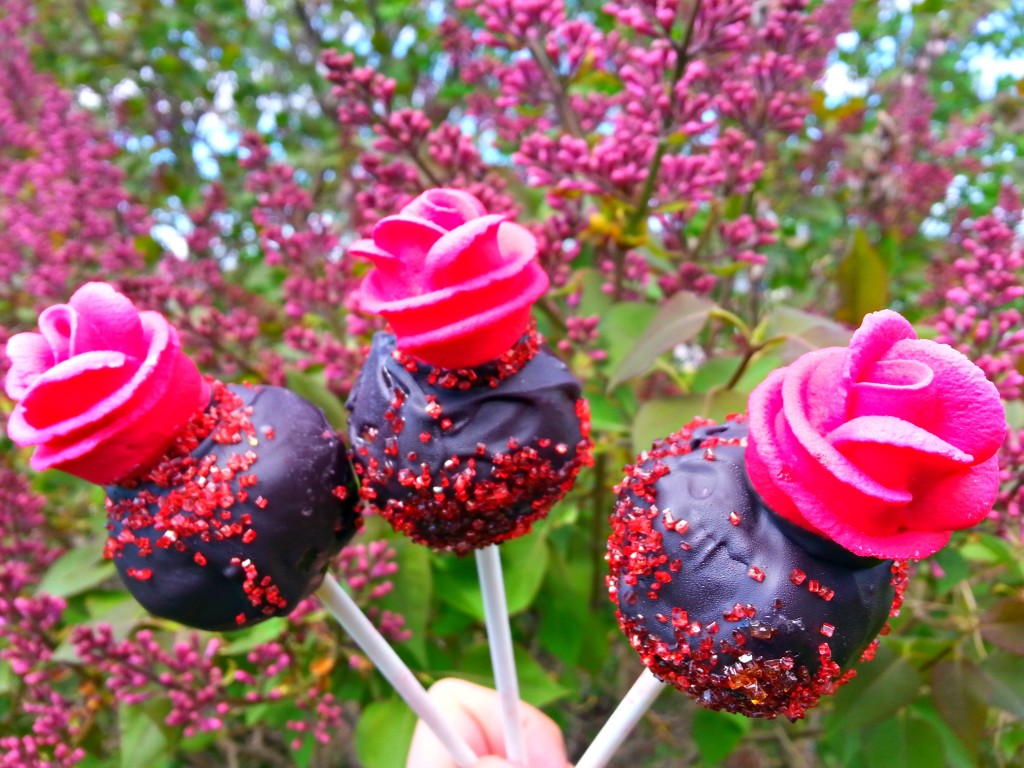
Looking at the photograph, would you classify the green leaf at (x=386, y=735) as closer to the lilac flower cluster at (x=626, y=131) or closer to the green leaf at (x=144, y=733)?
the green leaf at (x=144, y=733)

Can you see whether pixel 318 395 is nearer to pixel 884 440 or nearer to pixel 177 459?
pixel 177 459

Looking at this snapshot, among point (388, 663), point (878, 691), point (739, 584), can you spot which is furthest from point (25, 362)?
point (878, 691)

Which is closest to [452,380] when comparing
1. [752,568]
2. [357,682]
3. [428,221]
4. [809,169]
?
[428,221]

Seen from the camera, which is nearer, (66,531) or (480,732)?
(480,732)

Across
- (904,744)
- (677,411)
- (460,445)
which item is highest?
(460,445)

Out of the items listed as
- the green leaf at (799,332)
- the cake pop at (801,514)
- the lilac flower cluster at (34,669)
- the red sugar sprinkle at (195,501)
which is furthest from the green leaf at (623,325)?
the lilac flower cluster at (34,669)

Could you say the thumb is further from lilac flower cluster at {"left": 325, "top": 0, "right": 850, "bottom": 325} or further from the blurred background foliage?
lilac flower cluster at {"left": 325, "top": 0, "right": 850, "bottom": 325}
